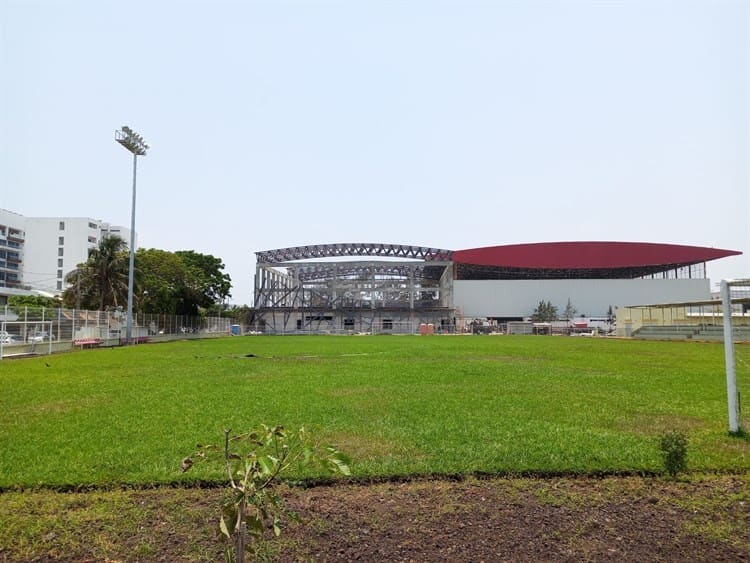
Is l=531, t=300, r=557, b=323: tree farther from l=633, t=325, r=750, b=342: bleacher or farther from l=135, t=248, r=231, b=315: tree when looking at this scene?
l=135, t=248, r=231, b=315: tree

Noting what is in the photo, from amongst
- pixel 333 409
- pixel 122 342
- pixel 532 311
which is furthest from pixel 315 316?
pixel 333 409

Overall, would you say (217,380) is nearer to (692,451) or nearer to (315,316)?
(692,451)

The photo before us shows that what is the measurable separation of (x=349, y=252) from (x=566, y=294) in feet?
97.0

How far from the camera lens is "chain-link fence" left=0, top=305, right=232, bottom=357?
22469 millimetres

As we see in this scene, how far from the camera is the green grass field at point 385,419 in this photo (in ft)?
15.9

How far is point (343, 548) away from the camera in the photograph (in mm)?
3191

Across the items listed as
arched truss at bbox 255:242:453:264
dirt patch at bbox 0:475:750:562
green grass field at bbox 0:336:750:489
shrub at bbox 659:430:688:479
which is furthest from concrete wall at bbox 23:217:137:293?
shrub at bbox 659:430:688:479

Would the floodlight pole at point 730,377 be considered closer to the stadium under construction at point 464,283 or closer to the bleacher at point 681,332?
the bleacher at point 681,332

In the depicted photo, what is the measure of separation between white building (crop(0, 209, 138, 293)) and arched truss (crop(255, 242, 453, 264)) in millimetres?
34294

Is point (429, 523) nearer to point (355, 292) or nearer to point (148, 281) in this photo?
point (148, 281)

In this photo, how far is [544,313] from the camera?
62312 mm

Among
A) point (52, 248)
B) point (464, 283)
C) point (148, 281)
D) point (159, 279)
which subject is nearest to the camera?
point (148, 281)

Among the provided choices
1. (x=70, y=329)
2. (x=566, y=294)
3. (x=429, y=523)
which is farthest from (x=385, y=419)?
(x=566, y=294)

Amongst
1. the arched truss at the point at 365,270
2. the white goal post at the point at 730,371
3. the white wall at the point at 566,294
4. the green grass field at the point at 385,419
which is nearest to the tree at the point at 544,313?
the white wall at the point at 566,294
